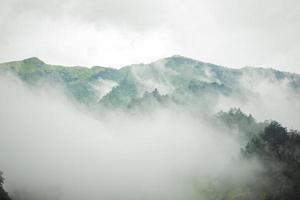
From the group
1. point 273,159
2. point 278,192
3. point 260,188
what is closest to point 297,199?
point 278,192

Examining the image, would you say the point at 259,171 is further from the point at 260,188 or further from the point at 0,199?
the point at 0,199

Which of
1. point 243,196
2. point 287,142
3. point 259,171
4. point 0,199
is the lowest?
point 0,199

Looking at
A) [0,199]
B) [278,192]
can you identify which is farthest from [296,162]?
[0,199]

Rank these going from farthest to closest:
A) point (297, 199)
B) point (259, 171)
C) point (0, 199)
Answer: point (259, 171), point (297, 199), point (0, 199)

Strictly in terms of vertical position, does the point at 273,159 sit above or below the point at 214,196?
above

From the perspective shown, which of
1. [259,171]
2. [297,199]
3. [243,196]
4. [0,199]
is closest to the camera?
[0,199]

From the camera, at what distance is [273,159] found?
196250 mm

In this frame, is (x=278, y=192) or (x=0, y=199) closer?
(x=0, y=199)

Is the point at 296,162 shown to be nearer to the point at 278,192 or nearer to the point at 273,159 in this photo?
the point at 273,159

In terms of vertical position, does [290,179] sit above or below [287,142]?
below

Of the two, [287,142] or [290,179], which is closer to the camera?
[290,179]

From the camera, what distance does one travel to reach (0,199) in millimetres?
132875

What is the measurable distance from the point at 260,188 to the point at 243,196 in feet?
27.0

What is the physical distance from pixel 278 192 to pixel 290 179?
1110 centimetres
